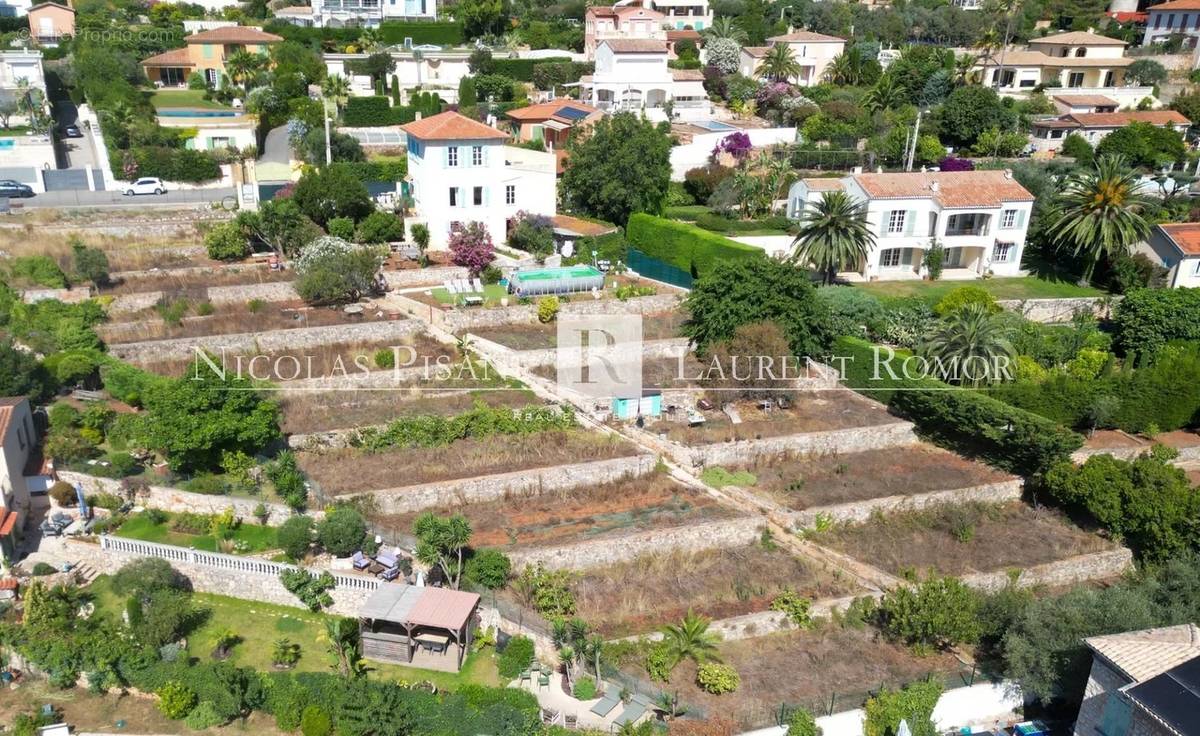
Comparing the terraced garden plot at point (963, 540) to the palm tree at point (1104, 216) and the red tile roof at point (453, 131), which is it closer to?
the palm tree at point (1104, 216)

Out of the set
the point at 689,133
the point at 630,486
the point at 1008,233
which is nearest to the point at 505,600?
the point at 630,486

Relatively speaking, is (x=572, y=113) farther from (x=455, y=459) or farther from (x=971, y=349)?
(x=455, y=459)

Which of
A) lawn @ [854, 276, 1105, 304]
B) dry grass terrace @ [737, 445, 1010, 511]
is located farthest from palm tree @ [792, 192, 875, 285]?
dry grass terrace @ [737, 445, 1010, 511]

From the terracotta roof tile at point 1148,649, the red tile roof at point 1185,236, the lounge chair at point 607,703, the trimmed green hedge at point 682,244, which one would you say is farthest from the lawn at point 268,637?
the red tile roof at point 1185,236

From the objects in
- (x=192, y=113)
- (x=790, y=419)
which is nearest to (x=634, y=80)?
(x=192, y=113)

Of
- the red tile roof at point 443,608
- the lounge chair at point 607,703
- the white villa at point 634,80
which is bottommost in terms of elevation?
the lounge chair at point 607,703

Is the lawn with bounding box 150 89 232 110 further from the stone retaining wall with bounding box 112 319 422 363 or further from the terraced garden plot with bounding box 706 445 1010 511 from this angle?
the terraced garden plot with bounding box 706 445 1010 511

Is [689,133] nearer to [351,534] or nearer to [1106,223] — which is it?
[1106,223]
